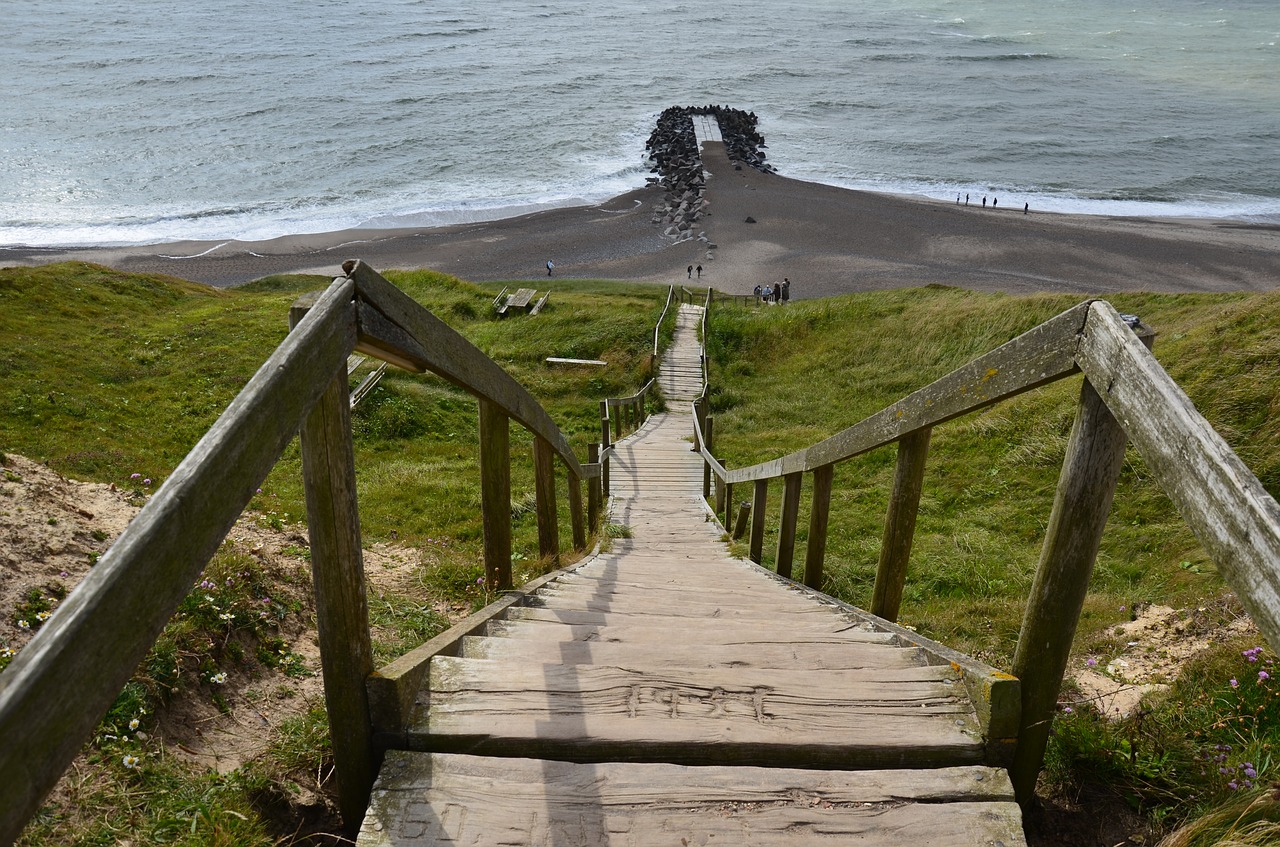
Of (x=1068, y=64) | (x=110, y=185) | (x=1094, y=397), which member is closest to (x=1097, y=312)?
(x=1094, y=397)

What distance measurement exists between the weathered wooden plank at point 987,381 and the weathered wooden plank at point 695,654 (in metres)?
0.90

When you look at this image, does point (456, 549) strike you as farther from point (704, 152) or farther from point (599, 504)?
point (704, 152)

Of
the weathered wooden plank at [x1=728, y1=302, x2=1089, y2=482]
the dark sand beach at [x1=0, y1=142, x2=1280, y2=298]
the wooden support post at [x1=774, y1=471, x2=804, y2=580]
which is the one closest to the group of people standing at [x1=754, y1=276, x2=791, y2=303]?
the dark sand beach at [x1=0, y1=142, x2=1280, y2=298]

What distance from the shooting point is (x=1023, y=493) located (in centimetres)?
1198

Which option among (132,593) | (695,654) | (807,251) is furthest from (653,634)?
(807,251)

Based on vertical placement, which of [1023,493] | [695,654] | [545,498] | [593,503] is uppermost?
[695,654]

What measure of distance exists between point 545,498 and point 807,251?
40674mm

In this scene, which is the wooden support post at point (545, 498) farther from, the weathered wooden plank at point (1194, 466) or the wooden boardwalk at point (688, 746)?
the weathered wooden plank at point (1194, 466)

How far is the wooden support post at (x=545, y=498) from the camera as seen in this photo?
513 centimetres

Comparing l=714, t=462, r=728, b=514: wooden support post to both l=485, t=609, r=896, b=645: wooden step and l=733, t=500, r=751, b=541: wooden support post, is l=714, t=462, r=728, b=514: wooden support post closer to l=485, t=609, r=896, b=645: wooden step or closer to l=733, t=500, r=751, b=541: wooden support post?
l=733, t=500, r=751, b=541: wooden support post

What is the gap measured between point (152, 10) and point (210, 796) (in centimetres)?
15238

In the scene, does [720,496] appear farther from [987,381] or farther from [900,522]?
[987,381]

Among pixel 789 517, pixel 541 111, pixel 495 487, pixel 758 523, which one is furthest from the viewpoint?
pixel 541 111

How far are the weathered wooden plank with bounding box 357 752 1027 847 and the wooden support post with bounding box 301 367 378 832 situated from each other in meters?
0.14
